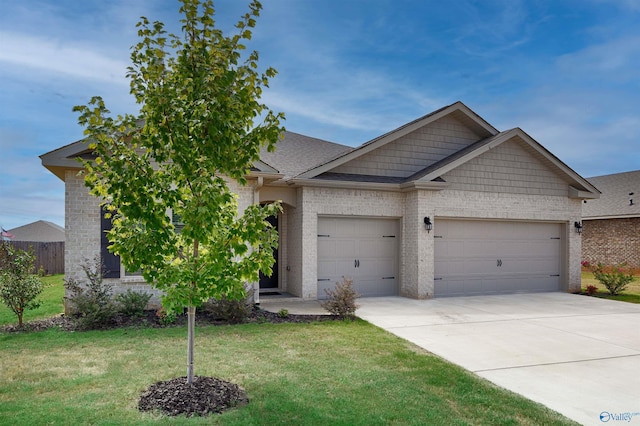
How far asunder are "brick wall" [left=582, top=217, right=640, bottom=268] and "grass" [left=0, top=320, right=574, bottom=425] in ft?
67.9

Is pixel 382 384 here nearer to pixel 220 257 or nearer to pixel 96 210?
pixel 220 257

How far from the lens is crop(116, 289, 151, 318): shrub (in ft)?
30.0

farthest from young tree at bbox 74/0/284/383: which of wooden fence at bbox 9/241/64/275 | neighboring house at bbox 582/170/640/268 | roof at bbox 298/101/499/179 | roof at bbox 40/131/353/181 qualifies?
neighboring house at bbox 582/170/640/268

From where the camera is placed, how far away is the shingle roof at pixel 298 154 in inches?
523

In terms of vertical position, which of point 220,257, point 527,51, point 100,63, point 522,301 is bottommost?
point 522,301

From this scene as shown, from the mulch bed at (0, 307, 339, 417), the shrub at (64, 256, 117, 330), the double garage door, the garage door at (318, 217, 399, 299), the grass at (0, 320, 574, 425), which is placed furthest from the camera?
the double garage door

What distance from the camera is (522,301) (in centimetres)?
1219

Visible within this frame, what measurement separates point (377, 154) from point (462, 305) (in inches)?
202

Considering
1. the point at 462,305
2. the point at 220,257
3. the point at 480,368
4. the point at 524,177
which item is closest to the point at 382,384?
the point at 480,368

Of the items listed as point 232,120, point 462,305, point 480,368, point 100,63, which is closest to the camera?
point 232,120

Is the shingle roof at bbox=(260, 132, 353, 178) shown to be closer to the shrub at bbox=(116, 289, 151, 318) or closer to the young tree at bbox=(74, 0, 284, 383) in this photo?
the shrub at bbox=(116, 289, 151, 318)

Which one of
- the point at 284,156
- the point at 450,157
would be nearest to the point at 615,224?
the point at 450,157

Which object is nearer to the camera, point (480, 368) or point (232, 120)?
point (232, 120)

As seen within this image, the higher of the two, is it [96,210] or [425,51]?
[425,51]
